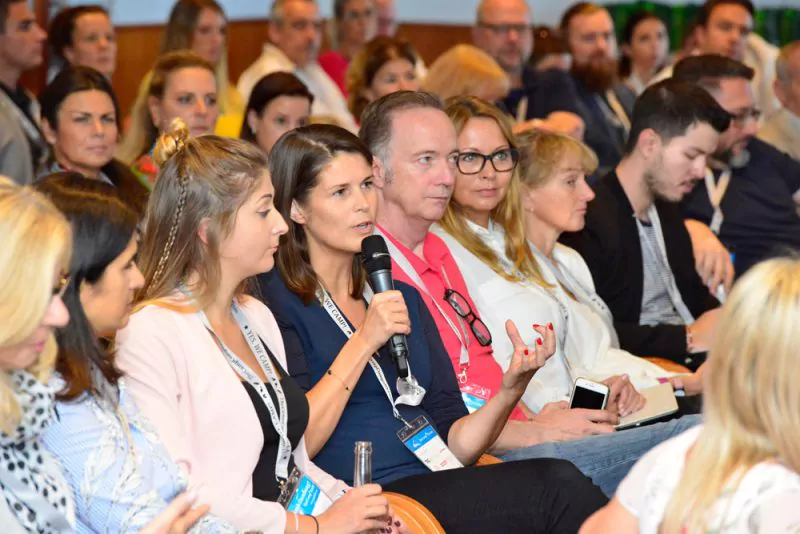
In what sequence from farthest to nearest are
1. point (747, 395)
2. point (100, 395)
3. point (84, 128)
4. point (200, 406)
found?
point (84, 128) < point (200, 406) < point (100, 395) < point (747, 395)

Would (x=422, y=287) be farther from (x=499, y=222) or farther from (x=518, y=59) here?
(x=518, y=59)

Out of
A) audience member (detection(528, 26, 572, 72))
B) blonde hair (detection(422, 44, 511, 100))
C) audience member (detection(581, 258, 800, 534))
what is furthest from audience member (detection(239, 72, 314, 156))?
audience member (detection(581, 258, 800, 534))

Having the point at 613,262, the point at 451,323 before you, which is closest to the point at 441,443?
the point at 451,323

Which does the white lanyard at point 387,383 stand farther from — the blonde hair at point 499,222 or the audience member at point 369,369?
the blonde hair at point 499,222

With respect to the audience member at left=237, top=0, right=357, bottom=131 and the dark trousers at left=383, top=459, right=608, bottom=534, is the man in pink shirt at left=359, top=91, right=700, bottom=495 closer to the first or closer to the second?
the dark trousers at left=383, top=459, right=608, bottom=534

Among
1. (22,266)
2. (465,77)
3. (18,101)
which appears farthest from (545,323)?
(18,101)

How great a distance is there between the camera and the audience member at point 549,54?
666 cm

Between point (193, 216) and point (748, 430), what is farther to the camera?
point (193, 216)

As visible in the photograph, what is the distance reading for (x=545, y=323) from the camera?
11.4 feet

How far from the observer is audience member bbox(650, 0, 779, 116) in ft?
21.8

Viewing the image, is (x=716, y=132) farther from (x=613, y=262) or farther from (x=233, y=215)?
(x=233, y=215)

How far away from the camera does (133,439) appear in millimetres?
2080

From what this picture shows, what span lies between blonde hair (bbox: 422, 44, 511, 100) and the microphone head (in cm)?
261

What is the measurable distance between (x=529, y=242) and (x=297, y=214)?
1.16 meters
